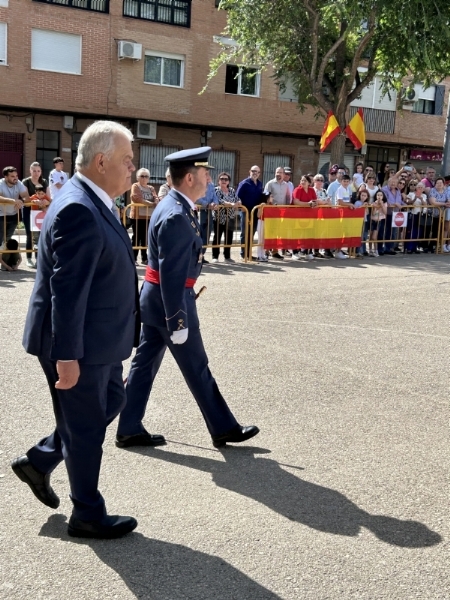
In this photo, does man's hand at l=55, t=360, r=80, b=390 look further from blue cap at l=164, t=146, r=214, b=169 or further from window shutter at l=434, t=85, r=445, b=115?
window shutter at l=434, t=85, r=445, b=115

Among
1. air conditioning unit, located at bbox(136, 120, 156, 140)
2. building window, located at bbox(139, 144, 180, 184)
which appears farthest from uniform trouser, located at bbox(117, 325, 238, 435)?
building window, located at bbox(139, 144, 180, 184)

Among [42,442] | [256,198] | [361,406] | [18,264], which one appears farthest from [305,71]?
[42,442]

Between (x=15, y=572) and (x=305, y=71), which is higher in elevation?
(x=305, y=71)

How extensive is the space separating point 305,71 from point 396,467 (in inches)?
845

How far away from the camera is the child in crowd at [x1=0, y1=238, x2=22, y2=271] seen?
13.4 m

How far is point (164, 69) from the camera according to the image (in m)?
31.7

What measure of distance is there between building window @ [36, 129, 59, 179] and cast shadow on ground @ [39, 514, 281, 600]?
27.4 metres

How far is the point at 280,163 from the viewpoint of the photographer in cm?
3588

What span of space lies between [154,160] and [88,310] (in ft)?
96.5

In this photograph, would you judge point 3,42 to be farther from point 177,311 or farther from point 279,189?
point 177,311

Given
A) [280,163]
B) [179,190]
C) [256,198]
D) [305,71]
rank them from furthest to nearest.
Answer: [280,163] → [305,71] → [256,198] → [179,190]

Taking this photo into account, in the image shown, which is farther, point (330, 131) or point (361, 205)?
point (330, 131)

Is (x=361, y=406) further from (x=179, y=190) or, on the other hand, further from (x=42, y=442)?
Answer: (x=42, y=442)

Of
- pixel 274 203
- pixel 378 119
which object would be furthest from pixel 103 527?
pixel 378 119
